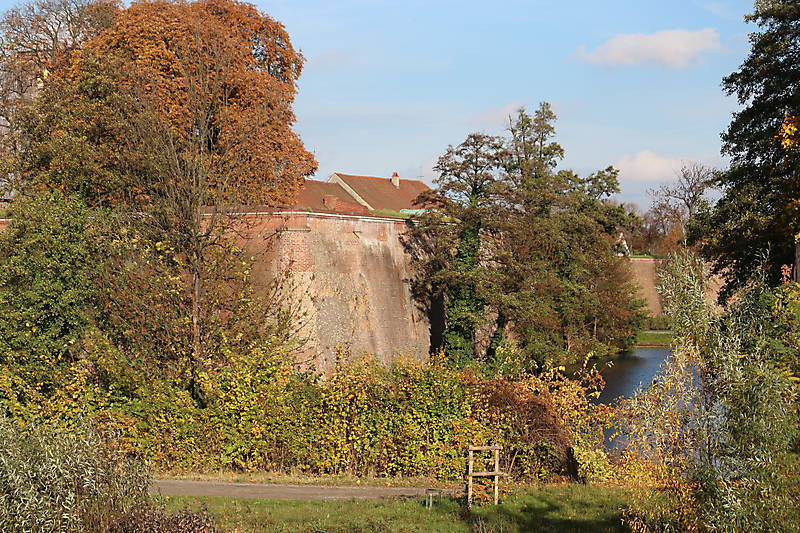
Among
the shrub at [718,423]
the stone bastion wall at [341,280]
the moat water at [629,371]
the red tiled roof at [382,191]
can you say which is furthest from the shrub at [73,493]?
the red tiled roof at [382,191]

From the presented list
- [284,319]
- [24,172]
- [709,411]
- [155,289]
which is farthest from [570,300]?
[709,411]

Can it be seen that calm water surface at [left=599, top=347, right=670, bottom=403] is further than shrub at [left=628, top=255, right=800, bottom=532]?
Yes

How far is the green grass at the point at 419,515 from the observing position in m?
10.8

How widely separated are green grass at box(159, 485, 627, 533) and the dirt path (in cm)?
72

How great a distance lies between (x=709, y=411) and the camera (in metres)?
7.68

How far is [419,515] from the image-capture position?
11.8 metres

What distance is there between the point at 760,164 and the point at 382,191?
37.9 meters

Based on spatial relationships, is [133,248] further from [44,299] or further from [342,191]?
[342,191]

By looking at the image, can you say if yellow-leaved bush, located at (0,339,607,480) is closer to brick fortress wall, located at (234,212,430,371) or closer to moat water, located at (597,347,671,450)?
brick fortress wall, located at (234,212,430,371)

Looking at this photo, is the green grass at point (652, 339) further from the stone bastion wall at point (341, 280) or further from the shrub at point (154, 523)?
the shrub at point (154, 523)

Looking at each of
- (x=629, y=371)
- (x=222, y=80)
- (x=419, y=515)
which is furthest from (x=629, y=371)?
(x=419, y=515)

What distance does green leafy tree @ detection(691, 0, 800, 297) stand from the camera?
21.8 meters

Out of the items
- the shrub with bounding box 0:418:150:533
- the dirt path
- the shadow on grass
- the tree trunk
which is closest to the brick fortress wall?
the dirt path

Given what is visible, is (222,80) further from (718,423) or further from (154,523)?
(718,423)
